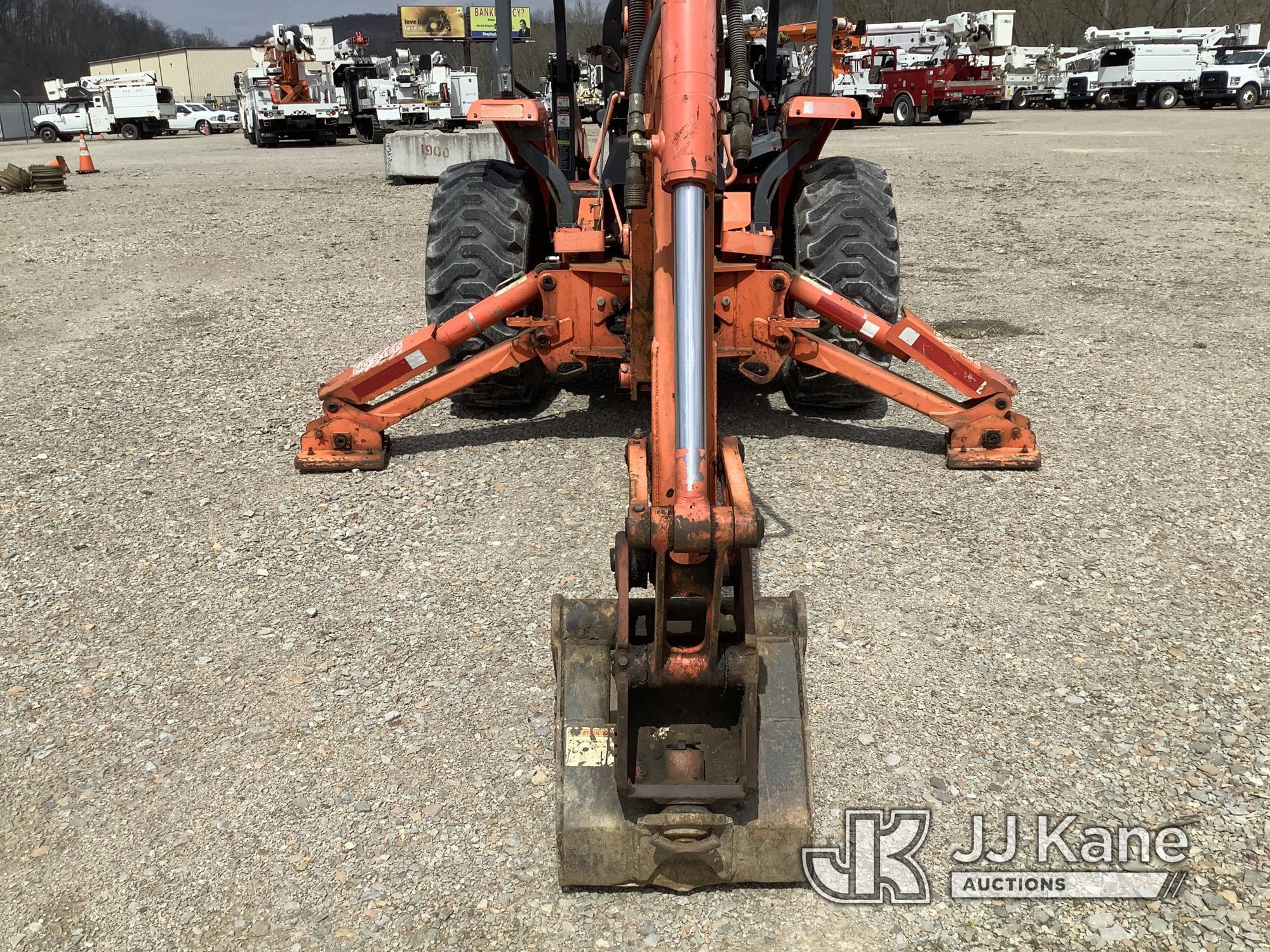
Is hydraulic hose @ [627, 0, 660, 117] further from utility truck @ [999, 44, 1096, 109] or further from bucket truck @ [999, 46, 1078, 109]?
bucket truck @ [999, 46, 1078, 109]

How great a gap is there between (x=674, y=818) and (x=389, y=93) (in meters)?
32.2

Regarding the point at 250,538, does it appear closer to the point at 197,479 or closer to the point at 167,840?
the point at 197,479

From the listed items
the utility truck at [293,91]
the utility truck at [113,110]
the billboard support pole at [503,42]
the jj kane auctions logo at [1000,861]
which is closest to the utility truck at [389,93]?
the utility truck at [293,91]

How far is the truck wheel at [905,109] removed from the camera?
1227 inches

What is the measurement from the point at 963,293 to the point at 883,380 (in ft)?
14.0

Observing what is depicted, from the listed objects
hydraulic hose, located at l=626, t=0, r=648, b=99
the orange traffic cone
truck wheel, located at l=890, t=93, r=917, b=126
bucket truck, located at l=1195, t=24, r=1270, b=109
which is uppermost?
bucket truck, located at l=1195, t=24, r=1270, b=109

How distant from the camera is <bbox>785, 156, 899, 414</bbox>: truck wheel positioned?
5168 mm

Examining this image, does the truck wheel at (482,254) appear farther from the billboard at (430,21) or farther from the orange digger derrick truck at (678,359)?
the billboard at (430,21)

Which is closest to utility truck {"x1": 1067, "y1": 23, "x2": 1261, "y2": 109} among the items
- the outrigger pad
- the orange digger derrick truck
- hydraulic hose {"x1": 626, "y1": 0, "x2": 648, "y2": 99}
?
the orange digger derrick truck

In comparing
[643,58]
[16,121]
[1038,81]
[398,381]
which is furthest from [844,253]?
[16,121]

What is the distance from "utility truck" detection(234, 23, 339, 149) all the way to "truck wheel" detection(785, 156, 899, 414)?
2757 cm

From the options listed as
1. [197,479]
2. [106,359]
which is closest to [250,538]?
[197,479]

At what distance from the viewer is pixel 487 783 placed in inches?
115

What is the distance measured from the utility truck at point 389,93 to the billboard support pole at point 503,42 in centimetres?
2611
